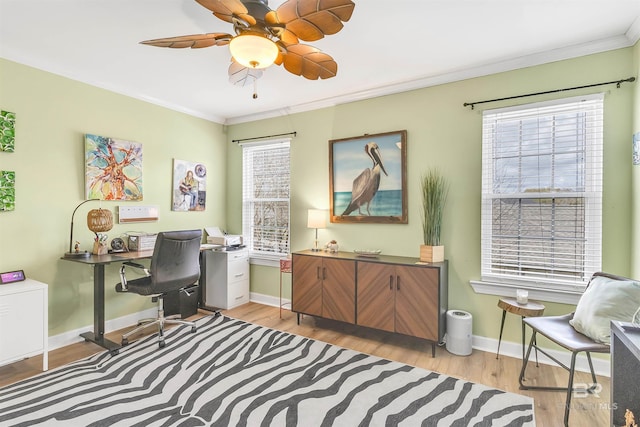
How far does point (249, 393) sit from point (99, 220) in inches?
87.2

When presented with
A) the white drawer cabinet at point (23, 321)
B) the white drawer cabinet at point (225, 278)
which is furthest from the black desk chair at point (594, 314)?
the white drawer cabinet at point (23, 321)

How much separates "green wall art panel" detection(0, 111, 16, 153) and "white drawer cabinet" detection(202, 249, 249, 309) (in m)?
2.09

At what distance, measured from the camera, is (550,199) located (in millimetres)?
2602

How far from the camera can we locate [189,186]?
408 centimetres

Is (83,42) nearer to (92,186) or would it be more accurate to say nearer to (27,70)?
(27,70)

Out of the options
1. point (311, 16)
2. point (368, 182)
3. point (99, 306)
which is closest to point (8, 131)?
point (99, 306)

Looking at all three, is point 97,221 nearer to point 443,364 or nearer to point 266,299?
point 266,299

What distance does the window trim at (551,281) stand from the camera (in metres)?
2.42

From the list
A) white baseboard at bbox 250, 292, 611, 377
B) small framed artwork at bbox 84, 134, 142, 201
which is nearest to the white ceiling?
small framed artwork at bbox 84, 134, 142, 201

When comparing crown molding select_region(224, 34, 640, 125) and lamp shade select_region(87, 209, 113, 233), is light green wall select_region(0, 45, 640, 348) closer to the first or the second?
crown molding select_region(224, 34, 640, 125)

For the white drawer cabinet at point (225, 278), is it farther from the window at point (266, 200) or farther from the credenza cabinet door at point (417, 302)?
the credenza cabinet door at point (417, 302)

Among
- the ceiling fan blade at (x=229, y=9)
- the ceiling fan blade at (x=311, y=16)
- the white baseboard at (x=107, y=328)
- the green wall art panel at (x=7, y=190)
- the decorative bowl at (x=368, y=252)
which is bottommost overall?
the white baseboard at (x=107, y=328)

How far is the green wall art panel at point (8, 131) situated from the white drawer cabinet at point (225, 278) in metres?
2.09

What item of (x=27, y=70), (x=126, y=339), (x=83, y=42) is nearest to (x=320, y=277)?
(x=126, y=339)
